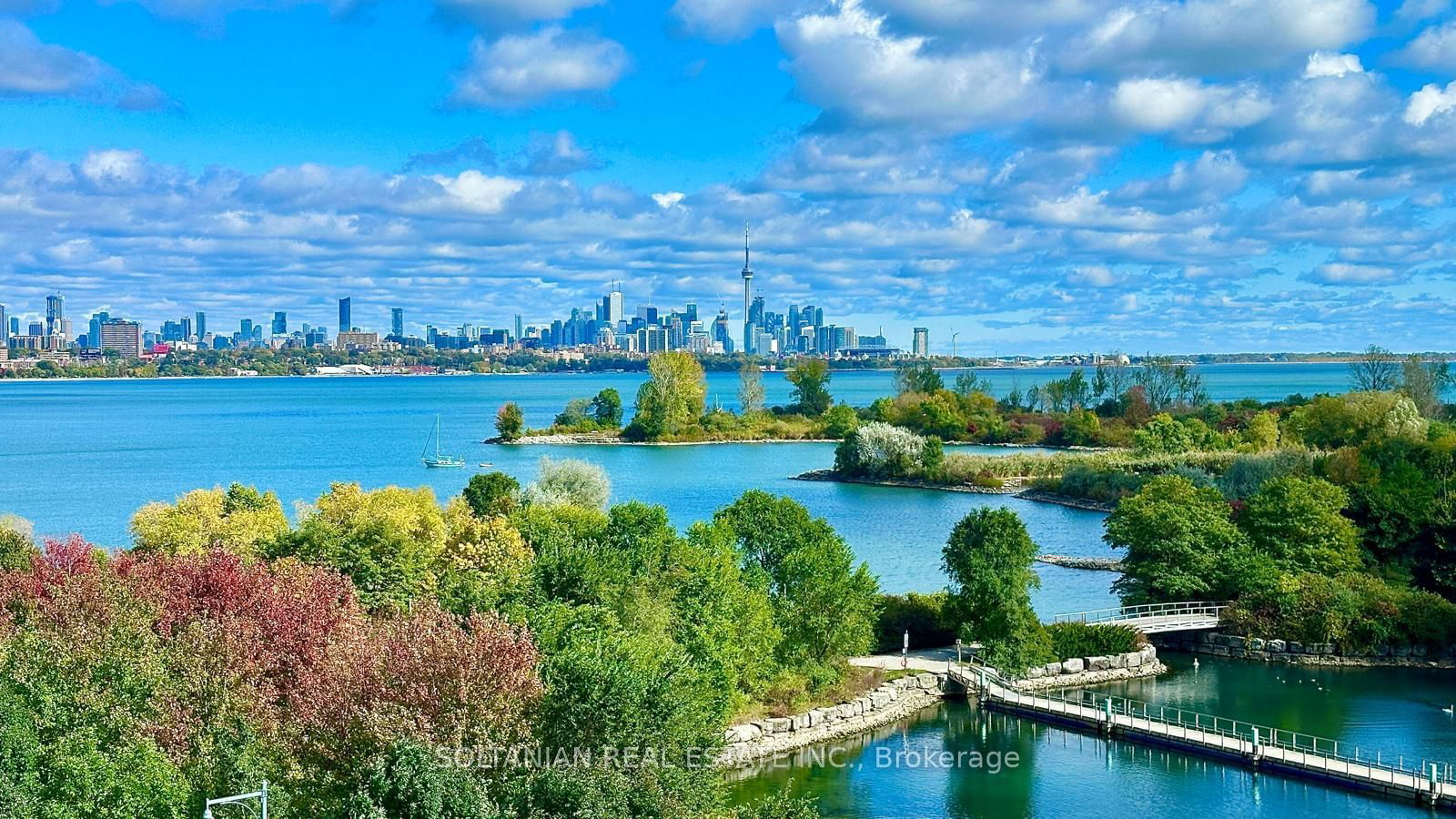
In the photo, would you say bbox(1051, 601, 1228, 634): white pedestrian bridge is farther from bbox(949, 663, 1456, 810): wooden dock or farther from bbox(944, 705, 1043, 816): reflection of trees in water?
bbox(944, 705, 1043, 816): reflection of trees in water

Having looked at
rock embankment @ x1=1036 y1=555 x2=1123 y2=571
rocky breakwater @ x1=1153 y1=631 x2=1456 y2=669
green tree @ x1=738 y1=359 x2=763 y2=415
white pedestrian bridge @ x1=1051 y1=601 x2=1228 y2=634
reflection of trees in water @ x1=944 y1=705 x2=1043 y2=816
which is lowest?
reflection of trees in water @ x1=944 y1=705 x2=1043 y2=816

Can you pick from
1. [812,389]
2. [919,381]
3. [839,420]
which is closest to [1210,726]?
[839,420]

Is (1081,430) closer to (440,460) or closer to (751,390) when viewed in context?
(751,390)

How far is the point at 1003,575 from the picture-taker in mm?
29750

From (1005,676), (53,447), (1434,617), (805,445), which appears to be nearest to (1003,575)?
(1005,676)

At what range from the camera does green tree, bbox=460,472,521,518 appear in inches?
1502

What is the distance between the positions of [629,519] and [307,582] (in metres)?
7.08

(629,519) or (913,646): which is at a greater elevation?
(629,519)

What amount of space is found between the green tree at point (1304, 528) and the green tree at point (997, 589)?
26.6 feet

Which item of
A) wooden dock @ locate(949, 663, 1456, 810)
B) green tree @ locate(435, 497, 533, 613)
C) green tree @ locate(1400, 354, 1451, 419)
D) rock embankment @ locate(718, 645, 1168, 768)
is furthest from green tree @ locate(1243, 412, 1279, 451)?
green tree @ locate(435, 497, 533, 613)

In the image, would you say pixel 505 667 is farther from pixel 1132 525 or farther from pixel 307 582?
pixel 1132 525

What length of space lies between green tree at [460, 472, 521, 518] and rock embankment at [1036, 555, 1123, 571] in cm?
1811

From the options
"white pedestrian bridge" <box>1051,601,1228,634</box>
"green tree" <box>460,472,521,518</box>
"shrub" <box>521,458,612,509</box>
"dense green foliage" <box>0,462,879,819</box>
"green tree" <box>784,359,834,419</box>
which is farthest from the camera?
"green tree" <box>784,359,834,419</box>

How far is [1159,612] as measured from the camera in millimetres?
33438
